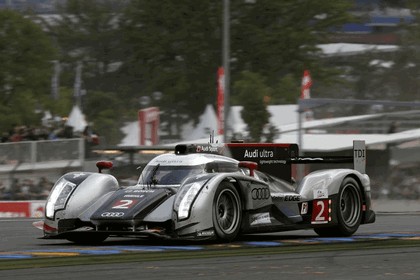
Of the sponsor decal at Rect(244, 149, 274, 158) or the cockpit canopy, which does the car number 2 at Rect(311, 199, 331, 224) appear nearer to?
the cockpit canopy

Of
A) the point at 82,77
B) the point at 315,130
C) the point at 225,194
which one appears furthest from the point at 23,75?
the point at 225,194

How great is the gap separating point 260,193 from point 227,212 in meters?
0.66

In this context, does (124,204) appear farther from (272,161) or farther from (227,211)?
(272,161)

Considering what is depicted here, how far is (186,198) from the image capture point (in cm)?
1385

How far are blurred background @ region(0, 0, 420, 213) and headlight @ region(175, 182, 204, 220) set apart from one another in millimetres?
14295

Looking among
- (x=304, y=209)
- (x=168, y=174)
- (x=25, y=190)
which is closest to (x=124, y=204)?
(x=168, y=174)

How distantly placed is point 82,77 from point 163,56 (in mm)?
12423

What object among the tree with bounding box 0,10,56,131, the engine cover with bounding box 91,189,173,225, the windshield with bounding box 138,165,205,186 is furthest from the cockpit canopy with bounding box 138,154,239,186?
the tree with bounding box 0,10,56,131

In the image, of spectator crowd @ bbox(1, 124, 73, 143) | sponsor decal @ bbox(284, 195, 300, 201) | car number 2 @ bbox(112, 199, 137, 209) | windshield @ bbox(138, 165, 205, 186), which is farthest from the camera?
spectator crowd @ bbox(1, 124, 73, 143)

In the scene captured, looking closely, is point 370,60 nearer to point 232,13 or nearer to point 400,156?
point 232,13

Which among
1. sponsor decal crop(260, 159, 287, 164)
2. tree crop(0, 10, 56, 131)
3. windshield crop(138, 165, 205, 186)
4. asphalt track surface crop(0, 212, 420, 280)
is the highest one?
tree crop(0, 10, 56, 131)

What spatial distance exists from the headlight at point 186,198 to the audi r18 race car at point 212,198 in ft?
0.04

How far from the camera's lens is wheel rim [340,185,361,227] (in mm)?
16078

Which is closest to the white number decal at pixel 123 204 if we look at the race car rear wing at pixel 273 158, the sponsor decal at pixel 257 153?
the race car rear wing at pixel 273 158
